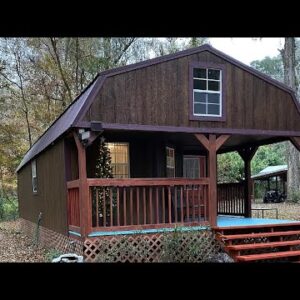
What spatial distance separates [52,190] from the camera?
11141 mm

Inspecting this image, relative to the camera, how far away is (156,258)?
836 cm

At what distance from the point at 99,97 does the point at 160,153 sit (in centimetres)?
289

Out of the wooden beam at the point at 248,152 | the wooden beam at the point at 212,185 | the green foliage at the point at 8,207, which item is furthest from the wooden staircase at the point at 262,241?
the green foliage at the point at 8,207

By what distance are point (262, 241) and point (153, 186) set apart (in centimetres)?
276

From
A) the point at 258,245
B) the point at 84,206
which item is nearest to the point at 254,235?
the point at 258,245

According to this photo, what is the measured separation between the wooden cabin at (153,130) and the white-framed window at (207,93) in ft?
0.07

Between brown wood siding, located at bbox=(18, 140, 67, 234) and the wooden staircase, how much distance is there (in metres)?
3.53

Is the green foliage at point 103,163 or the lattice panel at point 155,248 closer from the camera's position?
the lattice panel at point 155,248

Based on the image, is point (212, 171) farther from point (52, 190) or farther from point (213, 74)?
point (52, 190)

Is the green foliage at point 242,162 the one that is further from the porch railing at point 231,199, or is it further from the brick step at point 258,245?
the brick step at point 258,245

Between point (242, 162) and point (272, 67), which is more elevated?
point (272, 67)

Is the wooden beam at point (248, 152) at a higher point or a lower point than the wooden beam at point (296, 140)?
lower

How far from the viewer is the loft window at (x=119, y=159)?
10344mm
